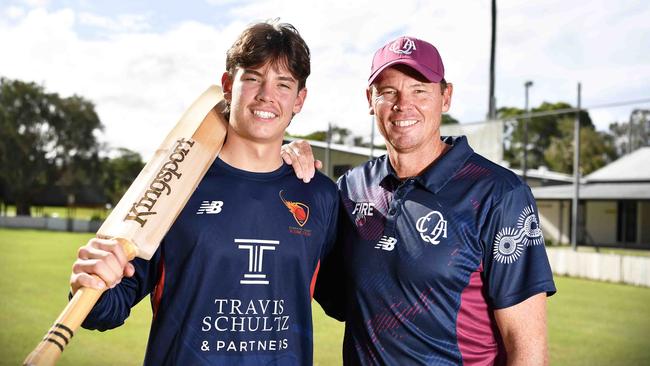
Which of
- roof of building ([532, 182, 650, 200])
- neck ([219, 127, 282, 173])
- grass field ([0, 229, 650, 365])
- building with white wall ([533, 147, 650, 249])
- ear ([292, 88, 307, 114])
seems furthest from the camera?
building with white wall ([533, 147, 650, 249])

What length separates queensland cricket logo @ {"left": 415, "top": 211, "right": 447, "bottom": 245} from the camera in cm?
253

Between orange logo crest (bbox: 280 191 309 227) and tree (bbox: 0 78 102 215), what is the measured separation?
41818mm

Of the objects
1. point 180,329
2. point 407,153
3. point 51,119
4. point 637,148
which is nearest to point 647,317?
point 407,153

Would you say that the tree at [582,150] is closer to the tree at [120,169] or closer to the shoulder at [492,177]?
the tree at [120,169]

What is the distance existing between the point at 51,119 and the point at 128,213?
147 feet

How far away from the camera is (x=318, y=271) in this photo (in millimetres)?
2770

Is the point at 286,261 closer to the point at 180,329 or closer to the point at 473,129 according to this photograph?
the point at 180,329

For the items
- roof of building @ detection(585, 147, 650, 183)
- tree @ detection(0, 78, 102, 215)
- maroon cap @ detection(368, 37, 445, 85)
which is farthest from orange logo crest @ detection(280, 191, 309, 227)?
tree @ detection(0, 78, 102, 215)

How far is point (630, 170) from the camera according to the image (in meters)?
27.3

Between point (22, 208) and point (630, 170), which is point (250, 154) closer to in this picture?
point (630, 170)

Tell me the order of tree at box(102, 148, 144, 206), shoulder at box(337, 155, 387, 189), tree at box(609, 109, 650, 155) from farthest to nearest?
1. tree at box(102, 148, 144, 206)
2. tree at box(609, 109, 650, 155)
3. shoulder at box(337, 155, 387, 189)

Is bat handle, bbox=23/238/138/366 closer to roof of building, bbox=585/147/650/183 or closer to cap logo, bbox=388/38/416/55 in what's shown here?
cap logo, bbox=388/38/416/55

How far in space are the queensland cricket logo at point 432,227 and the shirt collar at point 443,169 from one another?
0.35 feet

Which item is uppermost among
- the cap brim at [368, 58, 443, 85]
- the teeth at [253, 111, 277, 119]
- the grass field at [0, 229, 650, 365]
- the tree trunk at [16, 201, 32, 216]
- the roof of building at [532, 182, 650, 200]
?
the roof of building at [532, 182, 650, 200]
